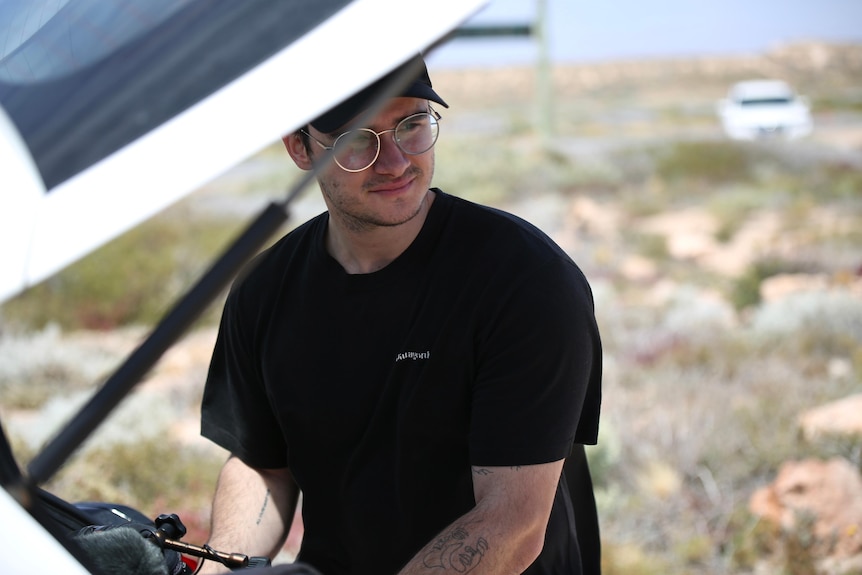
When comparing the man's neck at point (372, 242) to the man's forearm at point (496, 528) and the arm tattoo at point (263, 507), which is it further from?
the arm tattoo at point (263, 507)

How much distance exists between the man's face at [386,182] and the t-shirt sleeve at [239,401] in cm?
42

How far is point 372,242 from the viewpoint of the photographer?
7.51 ft

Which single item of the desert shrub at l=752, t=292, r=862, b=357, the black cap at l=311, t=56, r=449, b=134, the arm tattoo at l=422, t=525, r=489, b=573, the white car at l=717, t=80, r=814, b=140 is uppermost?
the black cap at l=311, t=56, r=449, b=134

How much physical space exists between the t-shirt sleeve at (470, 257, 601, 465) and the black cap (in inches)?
16.8

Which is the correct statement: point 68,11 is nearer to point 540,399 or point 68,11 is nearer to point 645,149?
point 540,399

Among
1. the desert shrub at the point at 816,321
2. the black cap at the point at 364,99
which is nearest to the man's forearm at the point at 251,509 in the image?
the black cap at the point at 364,99

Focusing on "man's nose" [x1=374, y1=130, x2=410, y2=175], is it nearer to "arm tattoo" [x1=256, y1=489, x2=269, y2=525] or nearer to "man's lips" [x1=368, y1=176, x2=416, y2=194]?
"man's lips" [x1=368, y1=176, x2=416, y2=194]

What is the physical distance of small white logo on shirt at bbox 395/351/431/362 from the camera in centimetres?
214

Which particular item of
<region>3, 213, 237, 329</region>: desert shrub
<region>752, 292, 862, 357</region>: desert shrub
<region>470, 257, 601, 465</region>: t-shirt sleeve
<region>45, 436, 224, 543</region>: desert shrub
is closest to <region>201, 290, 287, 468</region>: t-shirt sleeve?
<region>470, 257, 601, 465</region>: t-shirt sleeve

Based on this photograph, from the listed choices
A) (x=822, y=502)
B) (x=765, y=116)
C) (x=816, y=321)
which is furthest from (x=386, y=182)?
(x=765, y=116)

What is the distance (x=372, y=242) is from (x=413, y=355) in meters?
0.29

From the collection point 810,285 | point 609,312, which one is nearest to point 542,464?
point 609,312

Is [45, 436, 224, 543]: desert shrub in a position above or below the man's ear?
below

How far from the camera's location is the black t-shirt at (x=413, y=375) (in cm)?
204
